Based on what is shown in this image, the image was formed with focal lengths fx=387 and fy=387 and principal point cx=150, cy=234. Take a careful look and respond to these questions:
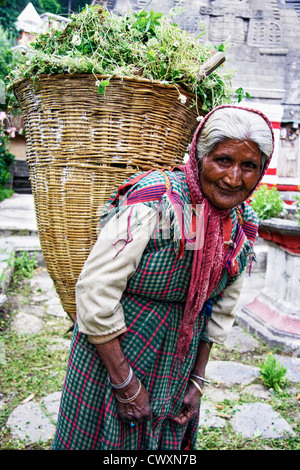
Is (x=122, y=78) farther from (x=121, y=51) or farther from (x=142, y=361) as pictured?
(x=142, y=361)

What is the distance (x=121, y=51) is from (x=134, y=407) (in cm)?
139

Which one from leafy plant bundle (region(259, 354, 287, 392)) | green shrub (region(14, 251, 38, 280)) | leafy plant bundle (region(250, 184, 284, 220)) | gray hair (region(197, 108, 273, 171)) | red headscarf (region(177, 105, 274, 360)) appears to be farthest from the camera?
green shrub (region(14, 251, 38, 280))

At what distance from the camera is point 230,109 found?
1.38m

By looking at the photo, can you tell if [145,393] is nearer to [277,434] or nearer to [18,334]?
[277,434]

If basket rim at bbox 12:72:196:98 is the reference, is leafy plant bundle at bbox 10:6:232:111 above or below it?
above

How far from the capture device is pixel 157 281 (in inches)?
57.2

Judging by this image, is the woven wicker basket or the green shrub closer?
the woven wicker basket

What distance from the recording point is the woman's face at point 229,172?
138 cm

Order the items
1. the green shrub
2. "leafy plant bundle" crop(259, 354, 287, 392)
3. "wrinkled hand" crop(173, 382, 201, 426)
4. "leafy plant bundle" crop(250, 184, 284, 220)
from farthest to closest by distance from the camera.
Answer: the green shrub < "leafy plant bundle" crop(250, 184, 284, 220) < "leafy plant bundle" crop(259, 354, 287, 392) < "wrinkled hand" crop(173, 382, 201, 426)

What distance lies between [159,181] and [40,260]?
542 centimetres

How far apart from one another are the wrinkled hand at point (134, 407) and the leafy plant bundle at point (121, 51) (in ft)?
3.71

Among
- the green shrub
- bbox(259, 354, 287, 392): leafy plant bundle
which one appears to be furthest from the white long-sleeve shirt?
the green shrub

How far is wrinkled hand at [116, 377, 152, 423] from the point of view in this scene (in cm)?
A: 151

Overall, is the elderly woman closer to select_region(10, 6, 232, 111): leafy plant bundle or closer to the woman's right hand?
the woman's right hand
